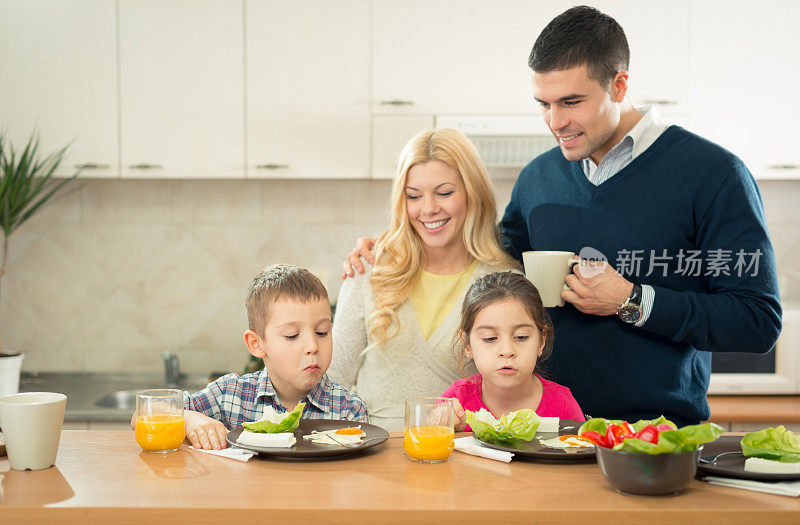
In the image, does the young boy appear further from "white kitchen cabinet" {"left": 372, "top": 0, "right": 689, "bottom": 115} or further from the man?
"white kitchen cabinet" {"left": 372, "top": 0, "right": 689, "bottom": 115}

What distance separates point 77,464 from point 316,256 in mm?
2426

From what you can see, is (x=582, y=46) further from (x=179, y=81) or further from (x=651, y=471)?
(x=179, y=81)

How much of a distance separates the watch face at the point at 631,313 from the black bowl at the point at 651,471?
0.61m

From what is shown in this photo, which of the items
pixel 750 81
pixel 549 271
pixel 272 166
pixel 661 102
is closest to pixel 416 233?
pixel 549 271

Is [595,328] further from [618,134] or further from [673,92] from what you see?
[673,92]

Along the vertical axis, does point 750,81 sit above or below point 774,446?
above

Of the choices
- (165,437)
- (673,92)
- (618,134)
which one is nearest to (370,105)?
(673,92)

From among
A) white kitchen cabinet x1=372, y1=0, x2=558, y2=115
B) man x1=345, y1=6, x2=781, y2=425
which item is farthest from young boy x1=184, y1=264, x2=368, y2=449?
white kitchen cabinet x1=372, y1=0, x2=558, y2=115

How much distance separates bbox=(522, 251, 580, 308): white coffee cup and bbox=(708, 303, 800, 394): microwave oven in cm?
171

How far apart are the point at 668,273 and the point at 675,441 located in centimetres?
78

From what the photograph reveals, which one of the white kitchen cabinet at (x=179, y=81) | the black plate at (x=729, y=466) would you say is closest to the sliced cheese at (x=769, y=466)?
the black plate at (x=729, y=466)

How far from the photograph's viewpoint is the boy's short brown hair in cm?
163

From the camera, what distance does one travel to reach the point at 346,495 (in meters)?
1.12

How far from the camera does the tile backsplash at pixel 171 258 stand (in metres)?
3.66
